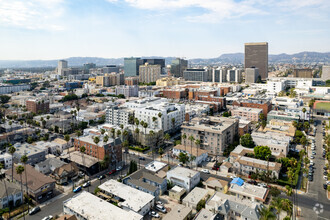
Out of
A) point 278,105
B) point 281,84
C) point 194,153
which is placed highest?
point 281,84

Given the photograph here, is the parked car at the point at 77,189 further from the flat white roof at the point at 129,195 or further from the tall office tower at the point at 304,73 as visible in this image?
the tall office tower at the point at 304,73

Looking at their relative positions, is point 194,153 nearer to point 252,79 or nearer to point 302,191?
point 302,191

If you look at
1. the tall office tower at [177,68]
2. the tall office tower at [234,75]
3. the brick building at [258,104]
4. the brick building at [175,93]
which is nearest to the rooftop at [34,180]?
the brick building at [258,104]

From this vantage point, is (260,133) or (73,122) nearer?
(260,133)

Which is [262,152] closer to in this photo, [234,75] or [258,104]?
[258,104]

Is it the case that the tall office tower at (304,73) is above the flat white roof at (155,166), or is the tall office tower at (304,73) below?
above

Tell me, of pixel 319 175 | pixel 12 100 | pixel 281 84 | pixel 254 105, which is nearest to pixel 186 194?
pixel 319 175
